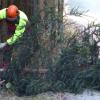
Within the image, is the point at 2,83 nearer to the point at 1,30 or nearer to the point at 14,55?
the point at 14,55

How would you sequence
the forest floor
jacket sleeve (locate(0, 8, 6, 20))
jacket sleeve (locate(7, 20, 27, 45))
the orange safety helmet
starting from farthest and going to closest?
jacket sleeve (locate(0, 8, 6, 20)) → the orange safety helmet → jacket sleeve (locate(7, 20, 27, 45)) → the forest floor

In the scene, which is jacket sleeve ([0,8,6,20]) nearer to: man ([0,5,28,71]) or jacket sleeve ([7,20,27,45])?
man ([0,5,28,71])

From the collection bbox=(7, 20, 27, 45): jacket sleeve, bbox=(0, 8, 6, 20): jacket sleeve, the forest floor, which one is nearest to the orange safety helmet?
bbox=(0, 8, 6, 20): jacket sleeve

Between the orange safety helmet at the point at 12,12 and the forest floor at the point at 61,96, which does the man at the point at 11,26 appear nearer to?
the orange safety helmet at the point at 12,12

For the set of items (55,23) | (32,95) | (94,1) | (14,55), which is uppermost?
(94,1)

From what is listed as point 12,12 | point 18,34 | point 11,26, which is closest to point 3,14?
point 12,12

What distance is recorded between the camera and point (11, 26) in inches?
406

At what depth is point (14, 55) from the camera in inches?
367

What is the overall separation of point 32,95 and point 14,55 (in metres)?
0.78

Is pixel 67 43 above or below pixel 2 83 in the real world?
above

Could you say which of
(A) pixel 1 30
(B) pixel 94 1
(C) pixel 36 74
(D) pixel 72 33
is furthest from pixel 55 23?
(B) pixel 94 1

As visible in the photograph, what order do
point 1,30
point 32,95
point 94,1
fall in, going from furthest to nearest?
point 94,1 < point 1,30 < point 32,95

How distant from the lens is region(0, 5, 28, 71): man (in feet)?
30.8

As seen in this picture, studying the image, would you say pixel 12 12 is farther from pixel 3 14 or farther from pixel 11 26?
pixel 11 26
